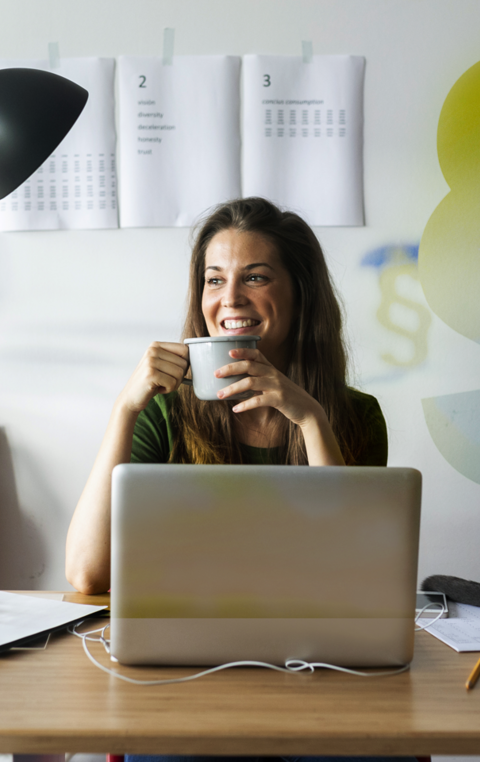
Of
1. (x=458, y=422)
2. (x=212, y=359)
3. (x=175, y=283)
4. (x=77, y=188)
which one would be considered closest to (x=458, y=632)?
(x=212, y=359)

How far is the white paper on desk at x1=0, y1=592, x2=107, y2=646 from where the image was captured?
71 cm

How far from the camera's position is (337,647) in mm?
618

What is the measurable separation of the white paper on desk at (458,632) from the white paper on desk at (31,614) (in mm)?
432

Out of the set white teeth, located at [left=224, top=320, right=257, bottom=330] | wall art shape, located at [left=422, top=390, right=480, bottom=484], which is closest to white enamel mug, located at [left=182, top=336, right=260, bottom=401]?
white teeth, located at [left=224, top=320, right=257, bottom=330]

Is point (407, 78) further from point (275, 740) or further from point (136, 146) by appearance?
point (275, 740)

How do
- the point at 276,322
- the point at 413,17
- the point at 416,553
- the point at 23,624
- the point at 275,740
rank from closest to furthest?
the point at 275,740 → the point at 416,553 → the point at 23,624 → the point at 276,322 → the point at 413,17

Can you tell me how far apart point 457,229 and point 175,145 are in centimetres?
91

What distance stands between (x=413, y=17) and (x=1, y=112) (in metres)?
1.55

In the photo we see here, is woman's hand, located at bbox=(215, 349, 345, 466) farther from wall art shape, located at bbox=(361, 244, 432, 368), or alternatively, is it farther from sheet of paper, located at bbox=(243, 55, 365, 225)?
sheet of paper, located at bbox=(243, 55, 365, 225)

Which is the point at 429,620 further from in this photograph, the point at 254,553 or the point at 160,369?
the point at 160,369

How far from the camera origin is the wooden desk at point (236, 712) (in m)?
0.49

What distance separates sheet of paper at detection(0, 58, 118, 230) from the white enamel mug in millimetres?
1181

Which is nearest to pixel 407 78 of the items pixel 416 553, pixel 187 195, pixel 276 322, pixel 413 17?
pixel 413 17

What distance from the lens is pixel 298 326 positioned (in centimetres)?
145
